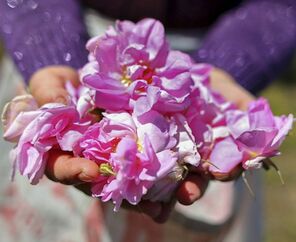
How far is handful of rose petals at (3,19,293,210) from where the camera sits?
2.28 feet

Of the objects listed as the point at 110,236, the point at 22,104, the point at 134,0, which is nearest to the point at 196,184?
the point at 22,104

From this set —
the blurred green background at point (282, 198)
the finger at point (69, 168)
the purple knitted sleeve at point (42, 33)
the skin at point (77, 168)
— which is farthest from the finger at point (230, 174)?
the blurred green background at point (282, 198)

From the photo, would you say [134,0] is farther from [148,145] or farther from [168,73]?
[148,145]

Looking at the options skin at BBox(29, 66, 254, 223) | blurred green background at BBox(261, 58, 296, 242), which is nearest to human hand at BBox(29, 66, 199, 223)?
skin at BBox(29, 66, 254, 223)

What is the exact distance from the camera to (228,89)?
103cm

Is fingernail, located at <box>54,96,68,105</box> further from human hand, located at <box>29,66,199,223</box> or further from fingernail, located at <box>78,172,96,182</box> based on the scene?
fingernail, located at <box>78,172,96,182</box>

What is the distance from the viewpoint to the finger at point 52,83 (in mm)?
841

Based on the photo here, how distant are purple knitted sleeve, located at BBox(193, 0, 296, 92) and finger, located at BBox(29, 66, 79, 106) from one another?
0.85ft

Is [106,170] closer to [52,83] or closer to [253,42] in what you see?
[52,83]

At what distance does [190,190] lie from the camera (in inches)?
31.3

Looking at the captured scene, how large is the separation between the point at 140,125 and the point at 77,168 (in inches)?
2.8

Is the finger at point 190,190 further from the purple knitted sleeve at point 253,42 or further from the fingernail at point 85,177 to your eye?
the purple knitted sleeve at point 253,42

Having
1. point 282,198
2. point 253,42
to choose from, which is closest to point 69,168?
point 253,42

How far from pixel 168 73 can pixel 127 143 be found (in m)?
0.13
